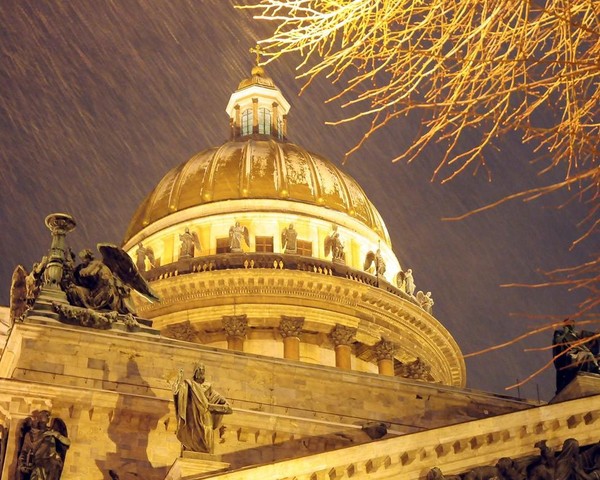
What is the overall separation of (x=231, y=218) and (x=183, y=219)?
2051mm

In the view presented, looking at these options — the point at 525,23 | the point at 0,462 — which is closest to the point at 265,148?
the point at 0,462

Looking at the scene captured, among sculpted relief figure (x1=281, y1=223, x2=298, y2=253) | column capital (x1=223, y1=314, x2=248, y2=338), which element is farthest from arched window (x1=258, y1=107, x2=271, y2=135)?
column capital (x1=223, y1=314, x2=248, y2=338)

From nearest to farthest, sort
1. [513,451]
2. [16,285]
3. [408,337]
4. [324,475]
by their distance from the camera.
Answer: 1. [324,475]
2. [513,451]
3. [16,285]
4. [408,337]

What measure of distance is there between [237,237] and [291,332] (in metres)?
5.12

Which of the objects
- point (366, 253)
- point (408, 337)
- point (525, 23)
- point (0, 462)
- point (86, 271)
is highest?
point (366, 253)

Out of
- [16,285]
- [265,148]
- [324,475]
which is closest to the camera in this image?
[324,475]

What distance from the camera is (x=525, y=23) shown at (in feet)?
33.2

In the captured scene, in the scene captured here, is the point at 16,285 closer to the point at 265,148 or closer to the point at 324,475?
the point at 324,475

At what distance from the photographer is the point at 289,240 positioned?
50906 millimetres

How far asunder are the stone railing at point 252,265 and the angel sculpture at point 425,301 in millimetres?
4361

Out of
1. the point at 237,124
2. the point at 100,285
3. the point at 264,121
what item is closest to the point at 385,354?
the point at 264,121

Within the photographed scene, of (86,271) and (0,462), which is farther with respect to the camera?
(86,271)

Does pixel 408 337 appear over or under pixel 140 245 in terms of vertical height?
under

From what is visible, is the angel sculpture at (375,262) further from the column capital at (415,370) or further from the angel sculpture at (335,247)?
the column capital at (415,370)
